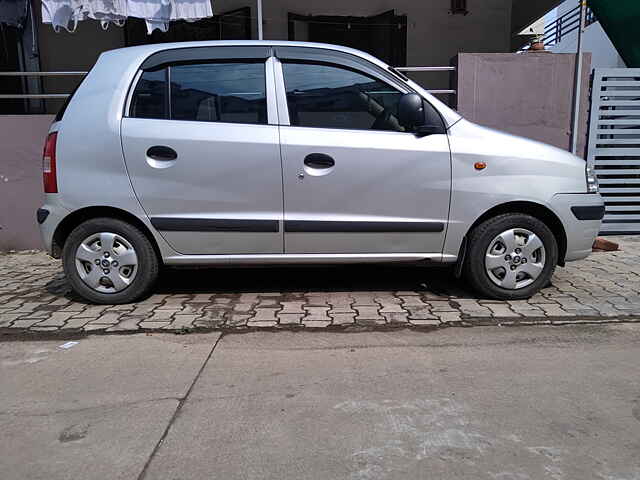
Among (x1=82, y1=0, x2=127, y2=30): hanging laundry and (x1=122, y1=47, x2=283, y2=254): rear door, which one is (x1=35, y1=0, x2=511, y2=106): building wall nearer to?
(x1=82, y1=0, x2=127, y2=30): hanging laundry

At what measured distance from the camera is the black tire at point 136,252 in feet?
13.3

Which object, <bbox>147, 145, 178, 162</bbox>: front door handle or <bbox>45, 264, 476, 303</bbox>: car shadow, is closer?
<bbox>147, 145, 178, 162</bbox>: front door handle

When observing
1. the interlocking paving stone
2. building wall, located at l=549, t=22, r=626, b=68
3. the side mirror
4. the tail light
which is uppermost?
building wall, located at l=549, t=22, r=626, b=68

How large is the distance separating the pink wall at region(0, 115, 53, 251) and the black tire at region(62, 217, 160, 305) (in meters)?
2.69

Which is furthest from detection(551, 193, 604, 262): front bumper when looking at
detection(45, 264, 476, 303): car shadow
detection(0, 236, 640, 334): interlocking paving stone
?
detection(45, 264, 476, 303): car shadow

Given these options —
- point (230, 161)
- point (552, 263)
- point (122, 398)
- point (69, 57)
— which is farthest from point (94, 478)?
point (69, 57)

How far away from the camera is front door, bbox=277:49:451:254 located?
3949 mm

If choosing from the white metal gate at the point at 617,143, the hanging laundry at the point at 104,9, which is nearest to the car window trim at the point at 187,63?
the hanging laundry at the point at 104,9

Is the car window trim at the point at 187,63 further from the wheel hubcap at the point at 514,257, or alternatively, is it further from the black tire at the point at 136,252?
the wheel hubcap at the point at 514,257

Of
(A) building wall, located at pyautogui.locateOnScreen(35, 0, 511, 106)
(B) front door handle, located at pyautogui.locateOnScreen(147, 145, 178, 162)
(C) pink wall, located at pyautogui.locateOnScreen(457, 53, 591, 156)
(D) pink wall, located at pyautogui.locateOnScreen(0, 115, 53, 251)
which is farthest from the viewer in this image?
(A) building wall, located at pyautogui.locateOnScreen(35, 0, 511, 106)

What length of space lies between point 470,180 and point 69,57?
7887 mm

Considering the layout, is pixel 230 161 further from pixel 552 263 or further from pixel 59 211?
pixel 552 263

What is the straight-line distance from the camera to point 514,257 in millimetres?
4148

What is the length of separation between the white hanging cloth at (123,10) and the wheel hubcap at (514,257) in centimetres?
460
